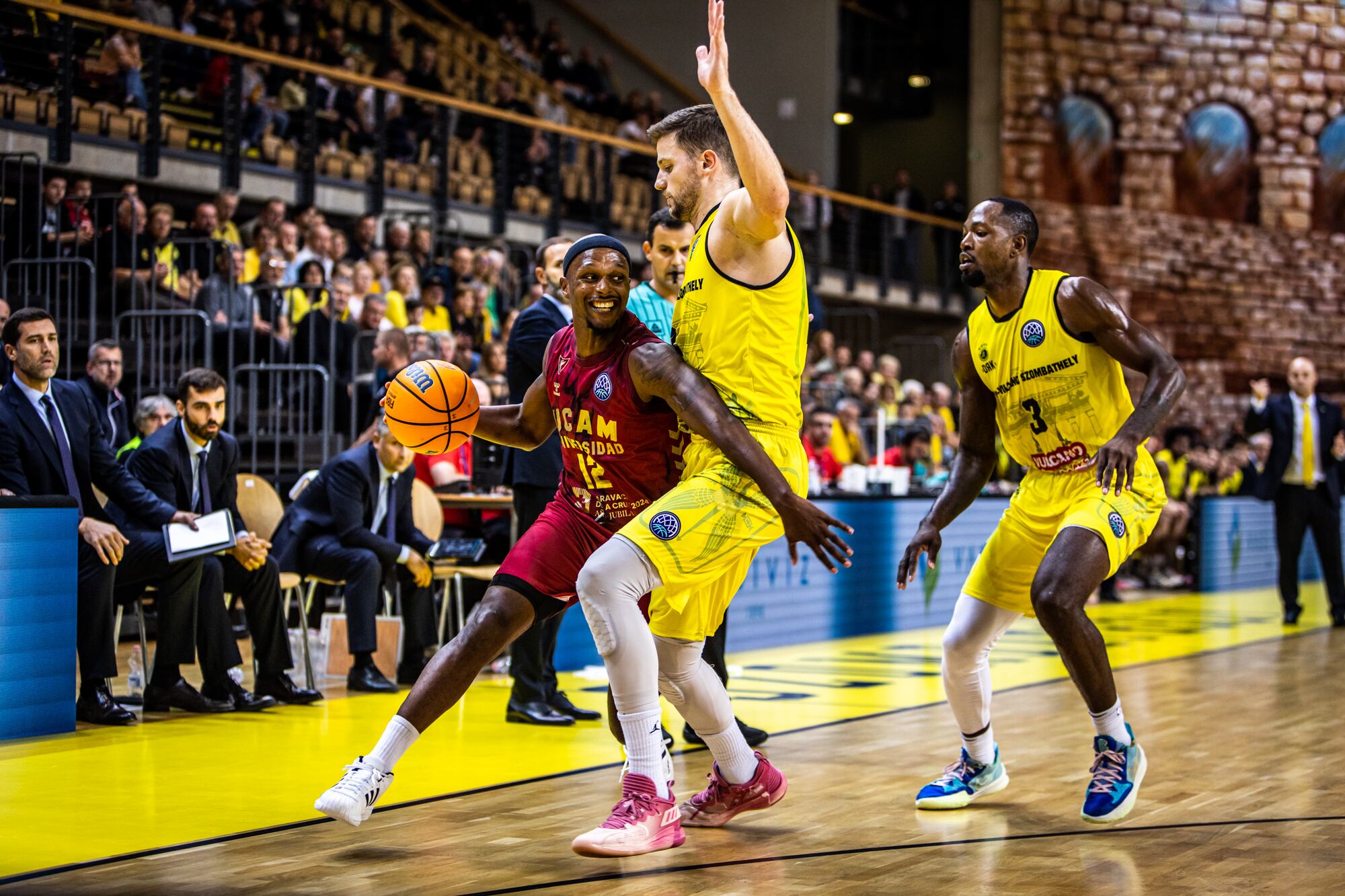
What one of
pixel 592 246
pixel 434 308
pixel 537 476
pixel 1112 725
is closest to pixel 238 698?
pixel 537 476

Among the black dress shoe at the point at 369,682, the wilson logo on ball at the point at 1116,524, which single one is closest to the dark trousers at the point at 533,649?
the black dress shoe at the point at 369,682

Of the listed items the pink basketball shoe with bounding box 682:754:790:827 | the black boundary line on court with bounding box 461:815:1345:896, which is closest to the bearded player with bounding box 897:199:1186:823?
the black boundary line on court with bounding box 461:815:1345:896

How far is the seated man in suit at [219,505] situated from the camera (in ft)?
22.8

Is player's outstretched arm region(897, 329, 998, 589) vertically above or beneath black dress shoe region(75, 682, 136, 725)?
above

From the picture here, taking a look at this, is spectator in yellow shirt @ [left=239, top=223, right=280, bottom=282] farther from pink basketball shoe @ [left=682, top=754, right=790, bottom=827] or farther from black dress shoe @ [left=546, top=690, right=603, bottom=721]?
pink basketball shoe @ [left=682, top=754, right=790, bottom=827]

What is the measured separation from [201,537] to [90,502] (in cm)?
52

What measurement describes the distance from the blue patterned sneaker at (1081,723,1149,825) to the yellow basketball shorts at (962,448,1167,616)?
0.48 meters

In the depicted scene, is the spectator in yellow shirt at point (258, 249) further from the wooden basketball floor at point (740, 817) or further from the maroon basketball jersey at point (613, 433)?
the maroon basketball jersey at point (613, 433)

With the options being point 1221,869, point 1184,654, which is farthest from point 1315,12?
point 1221,869

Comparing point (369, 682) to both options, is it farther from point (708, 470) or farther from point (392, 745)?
point (708, 470)

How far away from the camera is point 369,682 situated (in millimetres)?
7453

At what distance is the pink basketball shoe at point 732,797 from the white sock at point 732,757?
16mm

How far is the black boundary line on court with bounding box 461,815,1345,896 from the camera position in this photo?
147 inches

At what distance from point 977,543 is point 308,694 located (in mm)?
6473
